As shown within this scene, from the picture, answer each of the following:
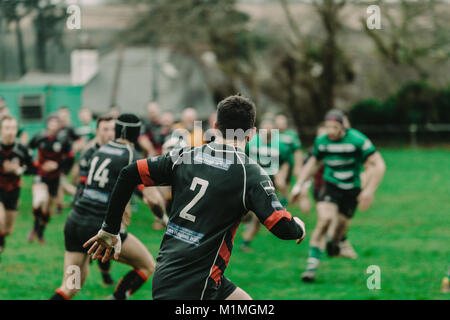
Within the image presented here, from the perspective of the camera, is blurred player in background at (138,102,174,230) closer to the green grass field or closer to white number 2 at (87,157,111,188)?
the green grass field

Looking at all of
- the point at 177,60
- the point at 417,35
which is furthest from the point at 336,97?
the point at 177,60

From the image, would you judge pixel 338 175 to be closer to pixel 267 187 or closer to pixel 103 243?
pixel 267 187

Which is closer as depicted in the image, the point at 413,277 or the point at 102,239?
the point at 102,239

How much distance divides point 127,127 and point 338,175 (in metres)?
3.99

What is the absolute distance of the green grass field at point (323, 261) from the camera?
25.6ft

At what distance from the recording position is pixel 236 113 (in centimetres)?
395

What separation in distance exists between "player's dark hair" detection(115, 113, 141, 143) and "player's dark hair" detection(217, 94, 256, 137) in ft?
7.61

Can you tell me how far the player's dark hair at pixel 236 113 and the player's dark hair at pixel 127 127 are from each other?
7.61 feet

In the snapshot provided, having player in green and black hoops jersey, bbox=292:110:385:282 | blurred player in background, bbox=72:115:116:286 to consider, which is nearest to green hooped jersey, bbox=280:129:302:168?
player in green and black hoops jersey, bbox=292:110:385:282

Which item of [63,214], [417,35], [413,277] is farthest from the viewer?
[417,35]

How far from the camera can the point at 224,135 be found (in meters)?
4.05

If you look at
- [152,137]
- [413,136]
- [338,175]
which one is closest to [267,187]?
[338,175]
